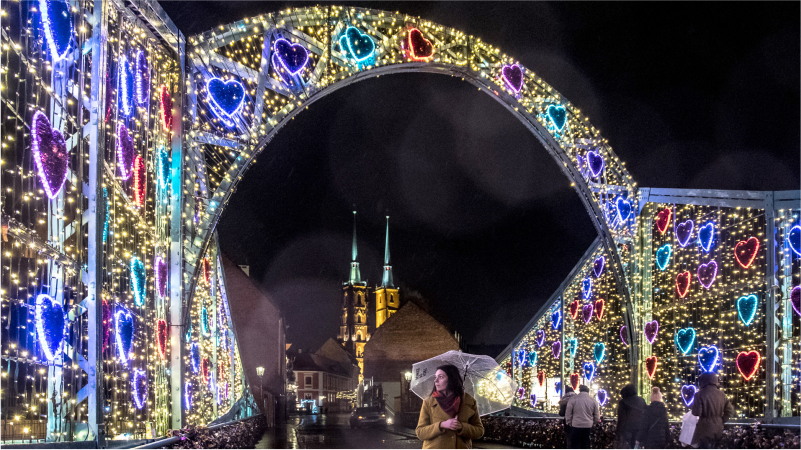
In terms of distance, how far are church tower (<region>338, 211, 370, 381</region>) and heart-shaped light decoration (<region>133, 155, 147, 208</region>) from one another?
120 metres

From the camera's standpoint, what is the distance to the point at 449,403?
607cm

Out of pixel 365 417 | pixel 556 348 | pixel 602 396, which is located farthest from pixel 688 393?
pixel 365 417

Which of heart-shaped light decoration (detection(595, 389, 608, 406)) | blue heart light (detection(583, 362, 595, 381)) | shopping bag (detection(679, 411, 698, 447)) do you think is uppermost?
shopping bag (detection(679, 411, 698, 447))

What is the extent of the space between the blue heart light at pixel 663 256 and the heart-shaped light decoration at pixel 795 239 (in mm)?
3556

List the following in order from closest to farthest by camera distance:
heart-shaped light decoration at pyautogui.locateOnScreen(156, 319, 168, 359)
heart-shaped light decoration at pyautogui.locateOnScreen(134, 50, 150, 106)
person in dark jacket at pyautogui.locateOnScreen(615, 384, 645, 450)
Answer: heart-shaped light decoration at pyautogui.locateOnScreen(134, 50, 150, 106) < heart-shaped light decoration at pyautogui.locateOnScreen(156, 319, 168, 359) < person in dark jacket at pyautogui.locateOnScreen(615, 384, 645, 450)

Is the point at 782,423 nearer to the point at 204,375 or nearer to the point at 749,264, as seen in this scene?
the point at 749,264

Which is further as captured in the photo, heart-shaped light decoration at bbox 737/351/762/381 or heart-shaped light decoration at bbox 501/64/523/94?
heart-shaped light decoration at bbox 501/64/523/94

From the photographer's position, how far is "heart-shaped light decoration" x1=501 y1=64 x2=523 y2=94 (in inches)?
609

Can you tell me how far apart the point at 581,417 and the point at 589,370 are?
30.4ft

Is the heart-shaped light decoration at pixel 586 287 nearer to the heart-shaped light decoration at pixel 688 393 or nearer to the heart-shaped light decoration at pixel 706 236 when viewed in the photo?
the heart-shaped light decoration at pixel 688 393

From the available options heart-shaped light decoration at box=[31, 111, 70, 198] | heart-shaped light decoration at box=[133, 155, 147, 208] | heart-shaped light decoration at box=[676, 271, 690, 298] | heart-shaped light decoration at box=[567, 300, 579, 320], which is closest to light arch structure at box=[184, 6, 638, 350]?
heart-shaped light decoration at box=[676, 271, 690, 298]

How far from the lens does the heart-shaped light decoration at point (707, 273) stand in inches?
578

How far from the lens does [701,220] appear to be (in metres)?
15.1

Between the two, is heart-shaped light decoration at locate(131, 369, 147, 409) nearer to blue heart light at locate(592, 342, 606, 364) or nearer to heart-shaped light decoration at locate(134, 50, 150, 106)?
heart-shaped light decoration at locate(134, 50, 150, 106)
